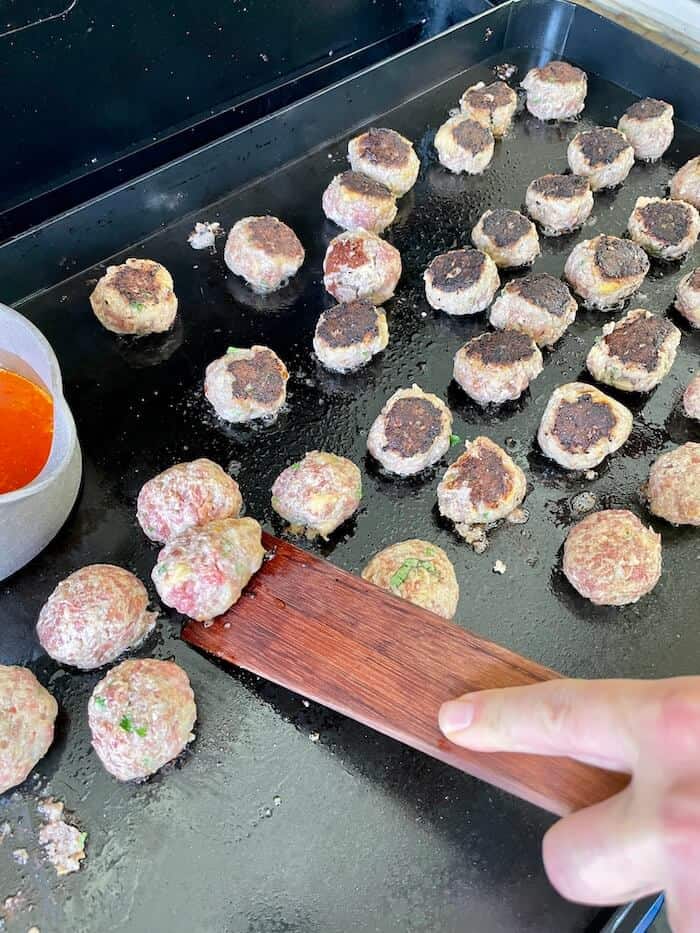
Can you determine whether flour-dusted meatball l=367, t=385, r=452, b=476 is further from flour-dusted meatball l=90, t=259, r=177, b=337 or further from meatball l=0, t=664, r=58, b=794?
meatball l=0, t=664, r=58, b=794

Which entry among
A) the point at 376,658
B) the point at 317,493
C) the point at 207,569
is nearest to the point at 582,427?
the point at 317,493

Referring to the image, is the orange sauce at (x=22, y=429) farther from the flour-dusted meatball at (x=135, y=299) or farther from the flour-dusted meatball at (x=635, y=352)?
the flour-dusted meatball at (x=635, y=352)

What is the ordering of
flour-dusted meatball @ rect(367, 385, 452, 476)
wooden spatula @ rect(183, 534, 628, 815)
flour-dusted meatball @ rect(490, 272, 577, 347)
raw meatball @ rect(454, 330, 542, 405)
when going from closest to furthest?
wooden spatula @ rect(183, 534, 628, 815) < flour-dusted meatball @ rect(367, 385, 452, 476) < raw meatball @ rect(454, 330, 542, 405) < flour-dusted meatball @ rect(490, 272, 577, 347)

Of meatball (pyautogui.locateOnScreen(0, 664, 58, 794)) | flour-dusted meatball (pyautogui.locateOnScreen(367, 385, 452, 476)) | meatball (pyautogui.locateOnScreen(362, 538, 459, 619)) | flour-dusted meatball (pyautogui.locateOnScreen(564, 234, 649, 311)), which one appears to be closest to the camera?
meatball (pyautogui.locateOnScreen(0, 664, 58, 794))

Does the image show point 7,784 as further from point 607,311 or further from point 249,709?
point 607,311

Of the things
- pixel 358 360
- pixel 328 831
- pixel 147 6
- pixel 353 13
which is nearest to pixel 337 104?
pixel 353 13

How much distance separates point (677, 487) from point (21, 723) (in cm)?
164

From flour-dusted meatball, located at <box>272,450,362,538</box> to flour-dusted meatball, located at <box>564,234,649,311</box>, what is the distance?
40.5 inches

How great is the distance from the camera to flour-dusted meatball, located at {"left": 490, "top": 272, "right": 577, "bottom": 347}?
7.52 feet

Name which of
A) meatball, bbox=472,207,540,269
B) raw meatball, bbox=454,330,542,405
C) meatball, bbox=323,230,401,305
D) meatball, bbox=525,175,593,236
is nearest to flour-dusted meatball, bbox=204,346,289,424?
meatball, bbox=323,230,401,305

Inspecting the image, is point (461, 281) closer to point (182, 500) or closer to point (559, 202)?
point (559, 202)

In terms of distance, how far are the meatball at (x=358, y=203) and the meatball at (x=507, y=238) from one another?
0.31 m

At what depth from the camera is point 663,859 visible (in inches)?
39.5

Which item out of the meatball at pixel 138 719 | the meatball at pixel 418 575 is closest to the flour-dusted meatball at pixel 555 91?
the meatball at pixel 418 575
